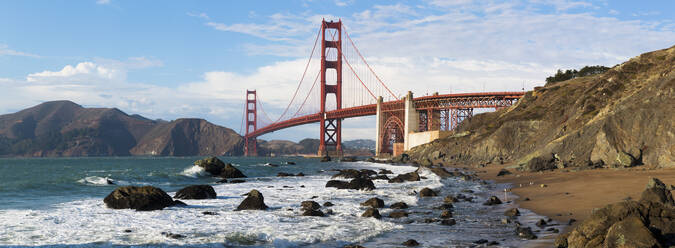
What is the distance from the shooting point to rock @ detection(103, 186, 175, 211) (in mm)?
17406

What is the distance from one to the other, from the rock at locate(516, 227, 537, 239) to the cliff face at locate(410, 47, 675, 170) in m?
15.9

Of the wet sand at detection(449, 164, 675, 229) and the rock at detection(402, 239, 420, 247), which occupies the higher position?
the wet sand at detection(449, 164, 675, 229)

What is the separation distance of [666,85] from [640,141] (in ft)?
12.5

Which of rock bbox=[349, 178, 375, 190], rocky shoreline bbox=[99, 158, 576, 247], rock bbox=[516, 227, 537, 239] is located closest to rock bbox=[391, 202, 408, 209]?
rocky shoreline bbox=[99, 158, 576, 247]

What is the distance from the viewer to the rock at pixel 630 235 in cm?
845

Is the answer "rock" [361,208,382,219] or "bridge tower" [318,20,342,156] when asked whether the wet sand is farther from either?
"bridge tower" [318,20,342,156]

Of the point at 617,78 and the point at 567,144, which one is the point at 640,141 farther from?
the point at 617,78

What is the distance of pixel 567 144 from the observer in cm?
3347

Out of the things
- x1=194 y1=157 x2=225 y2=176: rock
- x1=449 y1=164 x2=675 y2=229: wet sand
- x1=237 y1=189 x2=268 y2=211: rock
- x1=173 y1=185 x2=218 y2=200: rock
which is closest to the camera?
x1=449 y1=164 x2=675 y2=229: wet sand

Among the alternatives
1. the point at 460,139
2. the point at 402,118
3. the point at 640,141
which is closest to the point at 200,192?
the point at 640,141

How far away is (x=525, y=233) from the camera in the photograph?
11984 mm

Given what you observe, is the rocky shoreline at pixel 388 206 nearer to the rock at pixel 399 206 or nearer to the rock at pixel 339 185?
the rock at pixel 399 206

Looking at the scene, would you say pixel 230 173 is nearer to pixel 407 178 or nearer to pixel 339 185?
pixel 407 178

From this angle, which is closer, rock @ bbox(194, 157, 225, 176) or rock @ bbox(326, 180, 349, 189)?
rock @ bbox(326, 180, 349, 189)
